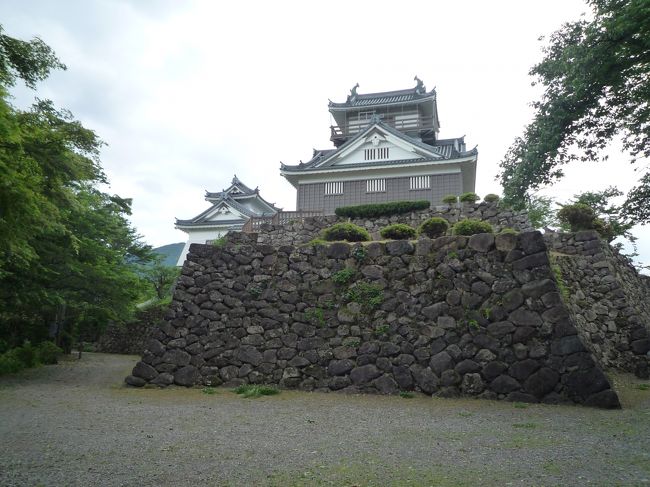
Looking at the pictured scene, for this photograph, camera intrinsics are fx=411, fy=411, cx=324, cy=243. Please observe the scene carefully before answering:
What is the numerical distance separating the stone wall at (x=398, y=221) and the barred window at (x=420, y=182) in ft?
15.4

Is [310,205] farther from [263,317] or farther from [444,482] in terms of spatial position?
[444,482]

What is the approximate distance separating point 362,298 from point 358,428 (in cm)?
368

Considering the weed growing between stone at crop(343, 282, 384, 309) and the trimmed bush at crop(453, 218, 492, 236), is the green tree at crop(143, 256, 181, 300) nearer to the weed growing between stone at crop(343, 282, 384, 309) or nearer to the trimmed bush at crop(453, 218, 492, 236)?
the weed growing between stone at crop(343, 282, 384, 309)

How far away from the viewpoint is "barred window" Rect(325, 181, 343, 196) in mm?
21188

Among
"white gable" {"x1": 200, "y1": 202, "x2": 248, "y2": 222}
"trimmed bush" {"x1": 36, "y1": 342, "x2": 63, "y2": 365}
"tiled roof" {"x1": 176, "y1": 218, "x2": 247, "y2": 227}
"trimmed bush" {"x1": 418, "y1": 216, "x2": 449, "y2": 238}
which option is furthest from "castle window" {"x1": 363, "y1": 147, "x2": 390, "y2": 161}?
"trimmed bush" {"x1": 36, "y1": 342, "x2": 63, "y2": 365}

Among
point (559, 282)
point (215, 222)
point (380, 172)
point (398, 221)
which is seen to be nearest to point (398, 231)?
point (398, 221)

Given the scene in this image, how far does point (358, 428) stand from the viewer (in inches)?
208

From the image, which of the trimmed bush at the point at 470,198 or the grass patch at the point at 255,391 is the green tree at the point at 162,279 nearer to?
the trimmed bush at the point at 470,198

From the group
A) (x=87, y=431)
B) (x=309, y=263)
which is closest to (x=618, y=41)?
(x=309, y=263)

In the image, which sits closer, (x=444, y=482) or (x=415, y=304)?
(x=444, y=482)

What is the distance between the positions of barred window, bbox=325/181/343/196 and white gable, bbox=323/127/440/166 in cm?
110

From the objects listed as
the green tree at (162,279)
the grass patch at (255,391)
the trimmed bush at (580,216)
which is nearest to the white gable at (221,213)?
the green tree at (162,279)

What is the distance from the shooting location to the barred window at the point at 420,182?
2024 cm

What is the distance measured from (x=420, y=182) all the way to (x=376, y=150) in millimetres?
3193
